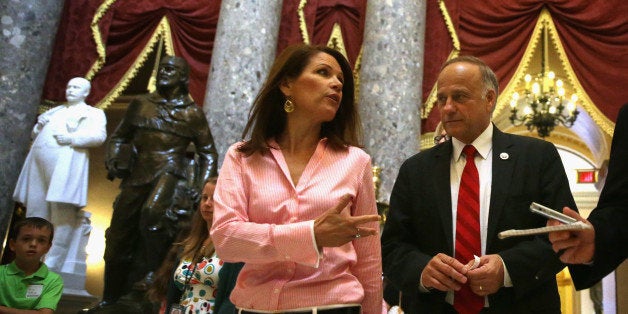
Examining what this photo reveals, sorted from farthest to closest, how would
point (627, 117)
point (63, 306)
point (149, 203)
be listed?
point (63, 306), point (149, 203), point (627, 117)

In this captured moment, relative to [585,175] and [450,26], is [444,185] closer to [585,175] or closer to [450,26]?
[450,26]

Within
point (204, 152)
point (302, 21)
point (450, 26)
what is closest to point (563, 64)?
point (450, 26)

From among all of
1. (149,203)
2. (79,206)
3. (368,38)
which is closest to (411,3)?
(368,38)

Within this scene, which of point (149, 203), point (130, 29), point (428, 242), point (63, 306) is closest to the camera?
point (428, 242)

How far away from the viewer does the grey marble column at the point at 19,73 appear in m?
6.85

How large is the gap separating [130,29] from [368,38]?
3.09m

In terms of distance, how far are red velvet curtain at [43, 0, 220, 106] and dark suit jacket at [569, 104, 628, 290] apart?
601 centimetres

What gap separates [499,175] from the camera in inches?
86.6

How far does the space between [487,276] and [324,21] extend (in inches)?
219

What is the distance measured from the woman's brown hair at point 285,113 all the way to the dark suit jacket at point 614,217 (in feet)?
2.46

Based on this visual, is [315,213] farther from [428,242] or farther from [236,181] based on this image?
[428,242]

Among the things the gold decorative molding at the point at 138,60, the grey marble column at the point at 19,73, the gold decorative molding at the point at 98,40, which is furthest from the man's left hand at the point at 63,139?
the gold decorative molding at the point at 98,40

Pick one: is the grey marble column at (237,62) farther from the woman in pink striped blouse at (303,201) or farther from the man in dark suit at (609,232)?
the man in dark suit at (609,232)

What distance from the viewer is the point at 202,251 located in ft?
10.1
